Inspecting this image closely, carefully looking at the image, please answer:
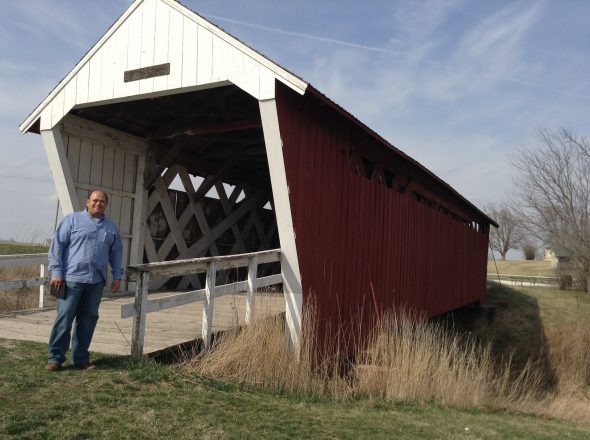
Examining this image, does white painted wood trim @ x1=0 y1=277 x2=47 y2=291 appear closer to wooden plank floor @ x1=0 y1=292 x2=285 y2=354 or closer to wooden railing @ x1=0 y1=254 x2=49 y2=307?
wooden railing @ x1=0 y1=254 x2=49 y2=307

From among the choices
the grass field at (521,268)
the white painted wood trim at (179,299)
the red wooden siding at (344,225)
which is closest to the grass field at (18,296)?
the white painted wood trim at (179,299)

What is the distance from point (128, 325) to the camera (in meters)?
6.61

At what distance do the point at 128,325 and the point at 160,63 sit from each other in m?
3.19

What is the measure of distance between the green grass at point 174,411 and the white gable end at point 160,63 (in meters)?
3.21

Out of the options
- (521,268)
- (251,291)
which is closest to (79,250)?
(251,291)

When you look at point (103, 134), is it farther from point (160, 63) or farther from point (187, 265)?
point (187, 265)

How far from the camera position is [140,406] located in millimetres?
4055

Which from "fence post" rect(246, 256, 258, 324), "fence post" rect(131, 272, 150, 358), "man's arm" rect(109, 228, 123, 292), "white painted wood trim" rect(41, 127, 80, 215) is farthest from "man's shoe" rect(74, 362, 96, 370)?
"white painted wood trim" rect(41, 127, 80, 215)

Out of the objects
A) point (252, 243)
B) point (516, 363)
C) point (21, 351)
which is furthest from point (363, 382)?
point (516, 363)

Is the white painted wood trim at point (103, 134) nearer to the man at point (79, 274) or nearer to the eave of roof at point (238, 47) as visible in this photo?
the eave of roof at point (238, 47)

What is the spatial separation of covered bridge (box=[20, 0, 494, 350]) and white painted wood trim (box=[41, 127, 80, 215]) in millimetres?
18

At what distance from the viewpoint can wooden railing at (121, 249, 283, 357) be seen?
16.3ft

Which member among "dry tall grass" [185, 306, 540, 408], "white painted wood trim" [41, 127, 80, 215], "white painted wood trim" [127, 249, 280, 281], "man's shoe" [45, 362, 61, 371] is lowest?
"dry tall grass" [185, 306, 540, 408]

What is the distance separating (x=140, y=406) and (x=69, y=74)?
5343 millimetres
